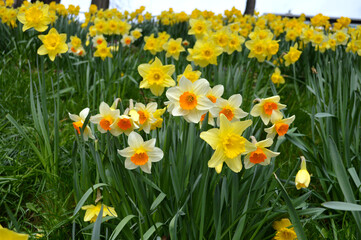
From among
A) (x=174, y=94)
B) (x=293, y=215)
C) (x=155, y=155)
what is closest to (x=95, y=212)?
(x=155, y=155)

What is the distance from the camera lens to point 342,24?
496 cm

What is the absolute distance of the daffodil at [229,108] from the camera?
3.95 ft

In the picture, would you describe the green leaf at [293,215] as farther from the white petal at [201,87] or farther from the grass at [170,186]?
the white petal at [201,87]

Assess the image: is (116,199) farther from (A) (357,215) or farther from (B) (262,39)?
(B) (262,39)

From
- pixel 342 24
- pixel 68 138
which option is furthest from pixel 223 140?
pixel 342 24

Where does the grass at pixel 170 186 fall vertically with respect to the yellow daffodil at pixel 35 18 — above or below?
below

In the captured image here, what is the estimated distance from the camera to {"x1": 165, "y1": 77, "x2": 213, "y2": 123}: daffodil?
1.15 meters

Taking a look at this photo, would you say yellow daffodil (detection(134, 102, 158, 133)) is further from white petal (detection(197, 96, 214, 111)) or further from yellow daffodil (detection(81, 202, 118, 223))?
yellow daffodil (detection(81, 202, 118, 223))

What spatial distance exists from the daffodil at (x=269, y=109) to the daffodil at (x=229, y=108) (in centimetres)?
10

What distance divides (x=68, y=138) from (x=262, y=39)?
5.05ft

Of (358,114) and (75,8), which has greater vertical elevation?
(75,8)

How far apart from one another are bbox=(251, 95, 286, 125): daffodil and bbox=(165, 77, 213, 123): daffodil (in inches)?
9.7

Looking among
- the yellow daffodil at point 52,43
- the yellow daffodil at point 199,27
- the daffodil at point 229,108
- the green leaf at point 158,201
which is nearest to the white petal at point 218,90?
the daffodil at point 229,108

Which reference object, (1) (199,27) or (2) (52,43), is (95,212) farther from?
(1) (199,27)
